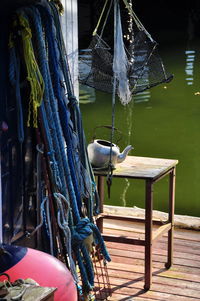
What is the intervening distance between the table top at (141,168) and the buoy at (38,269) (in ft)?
4.25

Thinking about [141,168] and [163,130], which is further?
[163,130]

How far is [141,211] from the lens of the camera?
5.31 meters

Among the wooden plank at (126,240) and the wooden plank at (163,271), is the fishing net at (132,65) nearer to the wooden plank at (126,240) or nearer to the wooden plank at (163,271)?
the wooden plank at (126,240)

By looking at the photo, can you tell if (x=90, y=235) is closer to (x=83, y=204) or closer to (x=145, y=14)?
(x=83, y=204)

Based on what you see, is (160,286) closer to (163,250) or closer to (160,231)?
(160,231)

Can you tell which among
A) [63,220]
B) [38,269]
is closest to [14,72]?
[63,220]

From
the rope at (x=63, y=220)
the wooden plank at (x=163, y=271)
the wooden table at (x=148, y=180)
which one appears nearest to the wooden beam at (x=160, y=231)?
the wooden table at (x=148, y=180)

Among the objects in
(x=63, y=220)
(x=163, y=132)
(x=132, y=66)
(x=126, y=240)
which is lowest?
(x=163, y=132)

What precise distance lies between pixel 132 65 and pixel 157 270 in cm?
134

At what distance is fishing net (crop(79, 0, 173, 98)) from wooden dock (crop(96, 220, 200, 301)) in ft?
3.58

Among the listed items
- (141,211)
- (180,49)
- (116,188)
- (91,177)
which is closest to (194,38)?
(180,49)

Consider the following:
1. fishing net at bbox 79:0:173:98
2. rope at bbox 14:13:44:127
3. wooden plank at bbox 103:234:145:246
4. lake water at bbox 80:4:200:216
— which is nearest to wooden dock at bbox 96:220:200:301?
wooden plank at bbox 103:234:145:246

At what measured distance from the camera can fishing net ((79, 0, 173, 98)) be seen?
437 cm

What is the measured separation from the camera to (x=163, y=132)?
9.16 meters
